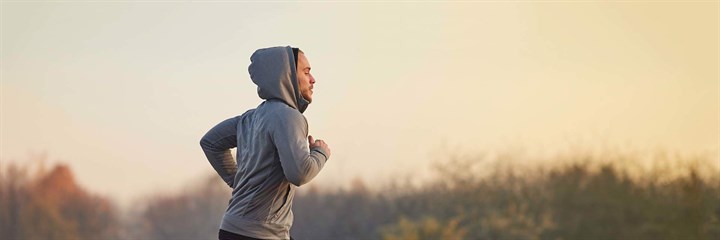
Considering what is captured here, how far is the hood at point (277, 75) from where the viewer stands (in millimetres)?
2521

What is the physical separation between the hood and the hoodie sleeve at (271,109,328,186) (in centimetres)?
10

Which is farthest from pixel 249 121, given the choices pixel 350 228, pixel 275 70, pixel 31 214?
pixel 31 214

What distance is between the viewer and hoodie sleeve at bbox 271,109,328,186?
93.5 inches

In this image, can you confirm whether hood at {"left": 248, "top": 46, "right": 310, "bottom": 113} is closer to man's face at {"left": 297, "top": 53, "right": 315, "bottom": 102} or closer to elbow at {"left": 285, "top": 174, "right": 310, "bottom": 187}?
man's face at {"left": 297, "top": 53, "right": 315, "bottom": 102}

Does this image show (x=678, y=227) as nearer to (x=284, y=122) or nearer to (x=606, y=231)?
(x=606, y=231)

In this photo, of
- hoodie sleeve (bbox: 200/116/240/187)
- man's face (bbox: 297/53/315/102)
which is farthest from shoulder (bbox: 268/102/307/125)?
hoodie sleeve (bbox: 200/116/240/187)

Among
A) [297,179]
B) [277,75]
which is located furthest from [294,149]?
[277,75]

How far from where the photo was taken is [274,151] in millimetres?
2473

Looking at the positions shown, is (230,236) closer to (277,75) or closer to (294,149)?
(294,149)

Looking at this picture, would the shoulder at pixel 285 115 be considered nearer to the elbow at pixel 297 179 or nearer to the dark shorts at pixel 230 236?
the elbow at pixel 297 179

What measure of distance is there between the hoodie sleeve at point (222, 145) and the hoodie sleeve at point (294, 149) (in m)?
0.37

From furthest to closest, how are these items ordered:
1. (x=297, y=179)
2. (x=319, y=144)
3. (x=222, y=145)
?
(x=222, y=145) < (x=319, y=144) < (x=297, y=179)

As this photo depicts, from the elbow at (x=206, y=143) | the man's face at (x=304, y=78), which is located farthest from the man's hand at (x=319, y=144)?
the elbow at (x=206, y=143)

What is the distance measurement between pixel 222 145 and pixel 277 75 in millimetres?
410
